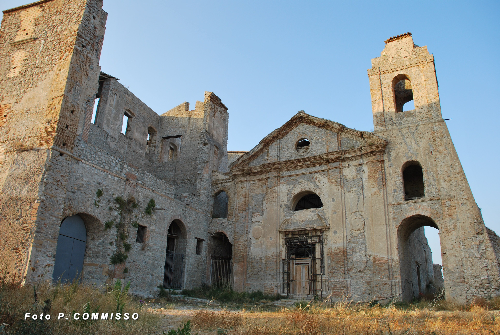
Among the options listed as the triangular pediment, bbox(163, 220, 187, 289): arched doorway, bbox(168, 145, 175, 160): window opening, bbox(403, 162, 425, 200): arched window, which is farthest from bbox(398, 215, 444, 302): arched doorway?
bbox(168, 145, 175, 160): window opening

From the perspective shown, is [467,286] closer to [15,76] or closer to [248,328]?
[248,328]

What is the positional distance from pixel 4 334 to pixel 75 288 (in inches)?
135

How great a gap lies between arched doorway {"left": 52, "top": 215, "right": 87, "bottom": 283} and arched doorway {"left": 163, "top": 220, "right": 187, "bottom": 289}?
537 cm

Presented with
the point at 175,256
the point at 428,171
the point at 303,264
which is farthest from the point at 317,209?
the point at 175,256

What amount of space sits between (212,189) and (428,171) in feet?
34.8

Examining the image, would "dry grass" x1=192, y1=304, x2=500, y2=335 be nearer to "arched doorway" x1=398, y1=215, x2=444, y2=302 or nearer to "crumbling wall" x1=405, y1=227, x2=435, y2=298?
"arched doorway" x1=398, y1=215, x2=444, y2=302

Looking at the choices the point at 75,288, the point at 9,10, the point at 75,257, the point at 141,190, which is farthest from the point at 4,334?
the point at 9,10

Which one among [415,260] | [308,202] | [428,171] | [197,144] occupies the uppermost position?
[197,144]

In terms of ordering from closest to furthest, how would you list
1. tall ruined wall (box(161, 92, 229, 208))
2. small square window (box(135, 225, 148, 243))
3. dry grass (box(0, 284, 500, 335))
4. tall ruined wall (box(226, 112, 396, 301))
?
dry grass (box(0, 284, 500, 335)), small square window (box(135, 225, 148, 243)), tall ruined wall (box(226, 112, 396, 301)), tall ruined wall (box(161, 92, 229, 208))

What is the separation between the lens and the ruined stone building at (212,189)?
37.3 ft

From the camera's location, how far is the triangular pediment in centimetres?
1730

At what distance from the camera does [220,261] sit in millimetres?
19547

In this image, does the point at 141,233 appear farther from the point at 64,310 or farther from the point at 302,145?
the point at 302,145

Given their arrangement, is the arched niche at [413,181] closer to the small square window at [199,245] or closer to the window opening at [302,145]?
the window opening at [302,145]
